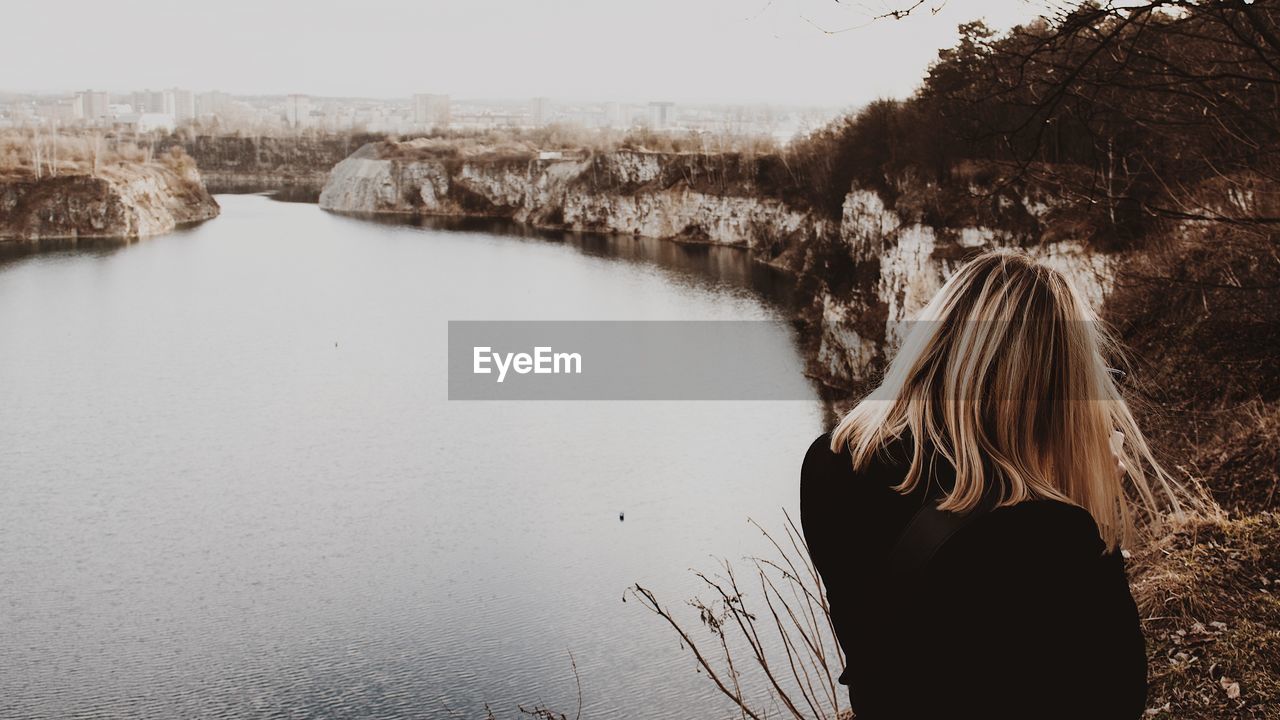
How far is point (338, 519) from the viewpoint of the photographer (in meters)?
19.0

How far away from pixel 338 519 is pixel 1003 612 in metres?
18.7

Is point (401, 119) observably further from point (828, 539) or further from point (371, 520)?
point (828, 539)

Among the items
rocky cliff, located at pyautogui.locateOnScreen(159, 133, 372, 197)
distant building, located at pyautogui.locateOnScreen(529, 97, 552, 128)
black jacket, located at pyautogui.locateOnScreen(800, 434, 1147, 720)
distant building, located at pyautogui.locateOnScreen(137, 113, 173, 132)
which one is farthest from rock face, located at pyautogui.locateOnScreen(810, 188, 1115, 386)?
distant building, located at pyautogui.locateOnScreen(529, 97, 552, 128)

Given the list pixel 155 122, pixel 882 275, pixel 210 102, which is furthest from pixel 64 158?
pixel 210 102

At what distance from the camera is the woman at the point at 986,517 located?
134 cm

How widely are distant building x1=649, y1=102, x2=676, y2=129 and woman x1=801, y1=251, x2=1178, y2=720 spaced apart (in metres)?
130

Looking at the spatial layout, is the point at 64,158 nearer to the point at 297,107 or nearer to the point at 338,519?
the point at 338,519

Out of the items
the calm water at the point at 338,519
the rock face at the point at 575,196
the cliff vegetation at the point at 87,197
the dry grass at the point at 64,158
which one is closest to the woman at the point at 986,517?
the calm water at the point at 338,519

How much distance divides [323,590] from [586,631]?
4.34 m

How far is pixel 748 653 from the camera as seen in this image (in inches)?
554

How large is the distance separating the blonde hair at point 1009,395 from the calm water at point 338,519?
1181 cm

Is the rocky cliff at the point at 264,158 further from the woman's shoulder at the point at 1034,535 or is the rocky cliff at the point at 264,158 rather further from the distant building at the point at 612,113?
the woman's shoulder at the point at 1034,535

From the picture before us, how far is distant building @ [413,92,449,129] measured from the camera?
15138 centimetres

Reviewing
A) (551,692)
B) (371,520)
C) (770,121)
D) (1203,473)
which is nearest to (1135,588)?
(1203,473)
